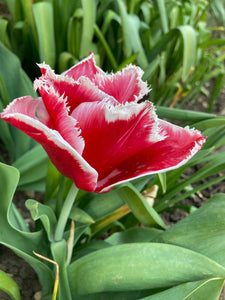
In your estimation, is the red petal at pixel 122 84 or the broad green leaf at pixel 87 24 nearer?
the red petal at pixel 122 84

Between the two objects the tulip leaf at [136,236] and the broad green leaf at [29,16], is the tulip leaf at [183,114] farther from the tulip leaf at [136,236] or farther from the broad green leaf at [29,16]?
the broad green leaf at [29,16]

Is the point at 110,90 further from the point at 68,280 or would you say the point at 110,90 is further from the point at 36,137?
the point at 68,280

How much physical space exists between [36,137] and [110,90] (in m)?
0.12

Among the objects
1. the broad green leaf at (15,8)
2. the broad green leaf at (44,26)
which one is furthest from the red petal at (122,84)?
the broad green leaf at (15,8)

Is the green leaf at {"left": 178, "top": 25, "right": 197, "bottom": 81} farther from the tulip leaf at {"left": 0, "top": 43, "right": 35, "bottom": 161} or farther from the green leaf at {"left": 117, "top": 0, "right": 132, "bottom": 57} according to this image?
the tulip leaf at {"left": 0, "top": 43, "right": 35, "bottom": 161}

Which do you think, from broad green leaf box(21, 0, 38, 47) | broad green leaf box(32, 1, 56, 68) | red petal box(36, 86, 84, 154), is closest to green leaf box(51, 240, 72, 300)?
red petal box(36, 86, 84, 154)

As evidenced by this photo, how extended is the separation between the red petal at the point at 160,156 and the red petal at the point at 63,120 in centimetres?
8

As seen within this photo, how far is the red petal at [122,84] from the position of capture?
0.55 meters

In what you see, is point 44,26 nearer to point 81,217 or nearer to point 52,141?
point 81,217

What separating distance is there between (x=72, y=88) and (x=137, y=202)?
0.93ft

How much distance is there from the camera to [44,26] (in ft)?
3.65

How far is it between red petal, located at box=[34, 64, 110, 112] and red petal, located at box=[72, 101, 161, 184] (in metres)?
0.02

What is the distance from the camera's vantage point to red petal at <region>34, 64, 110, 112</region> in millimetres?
507

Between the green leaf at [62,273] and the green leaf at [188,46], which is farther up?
the green leaf at [188,46]
